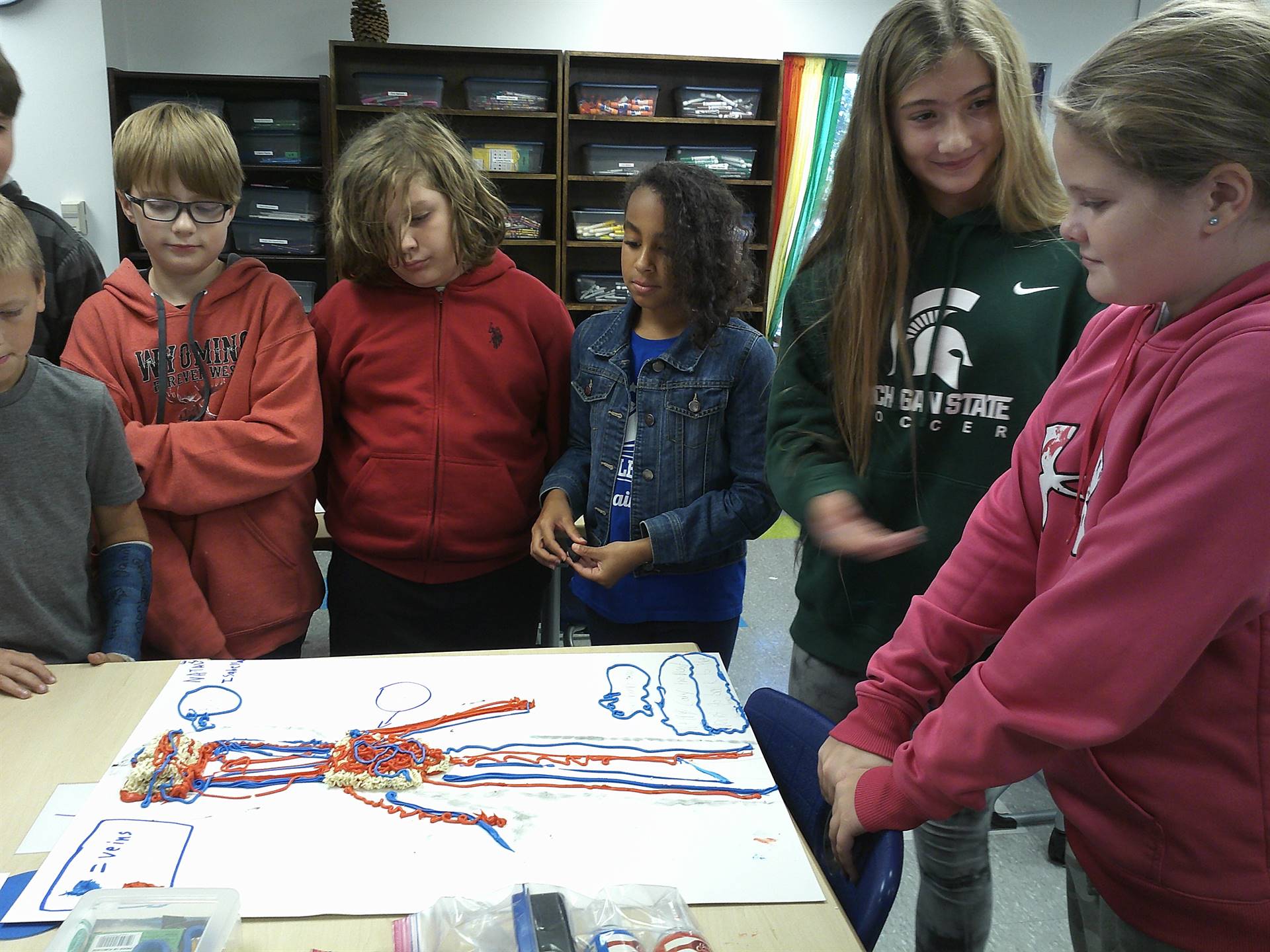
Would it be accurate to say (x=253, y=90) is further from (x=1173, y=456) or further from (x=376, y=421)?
(x=1173, y=456)

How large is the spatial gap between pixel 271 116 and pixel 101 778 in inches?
162

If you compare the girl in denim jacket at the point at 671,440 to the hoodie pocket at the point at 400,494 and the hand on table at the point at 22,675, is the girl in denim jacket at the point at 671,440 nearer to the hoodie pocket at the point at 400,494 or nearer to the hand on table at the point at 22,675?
the hoodie pocket at the point at 400,494

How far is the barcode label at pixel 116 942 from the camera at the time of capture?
0.67 meters

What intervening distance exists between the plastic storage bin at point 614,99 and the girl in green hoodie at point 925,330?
3709mm

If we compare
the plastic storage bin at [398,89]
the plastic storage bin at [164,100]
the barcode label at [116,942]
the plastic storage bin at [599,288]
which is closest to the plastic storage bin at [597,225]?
the plastic storage bin at [599,288]

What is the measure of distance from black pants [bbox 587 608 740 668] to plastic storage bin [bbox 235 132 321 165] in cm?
363

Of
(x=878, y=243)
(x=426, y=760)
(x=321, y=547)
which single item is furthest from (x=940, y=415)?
(x=321, y=547)

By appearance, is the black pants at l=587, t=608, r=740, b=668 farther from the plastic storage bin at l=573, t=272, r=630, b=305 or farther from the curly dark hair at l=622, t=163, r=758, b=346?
the plastic storage bin at l=573, t=272, r=630, b=305

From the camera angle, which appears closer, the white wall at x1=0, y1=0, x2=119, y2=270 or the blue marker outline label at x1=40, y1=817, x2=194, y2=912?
the blue marker outline label at x1=40, y1=817, x2=194, y2=912

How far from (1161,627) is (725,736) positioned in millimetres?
531

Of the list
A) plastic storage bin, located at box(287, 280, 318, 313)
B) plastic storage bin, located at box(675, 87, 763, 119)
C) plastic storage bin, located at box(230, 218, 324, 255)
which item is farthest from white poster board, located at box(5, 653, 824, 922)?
plastic storage bin, located at box(675, 87, 763, 119)

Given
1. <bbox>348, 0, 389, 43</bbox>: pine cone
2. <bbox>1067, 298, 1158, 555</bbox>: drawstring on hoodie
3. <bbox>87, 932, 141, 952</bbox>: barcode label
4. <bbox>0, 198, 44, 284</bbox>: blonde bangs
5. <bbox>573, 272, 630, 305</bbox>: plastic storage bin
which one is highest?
<bbox>348, 0, 389, 43</bbox>: pine cone

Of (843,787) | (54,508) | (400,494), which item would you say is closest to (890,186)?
(843,787)

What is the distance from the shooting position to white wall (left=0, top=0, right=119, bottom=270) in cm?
404
